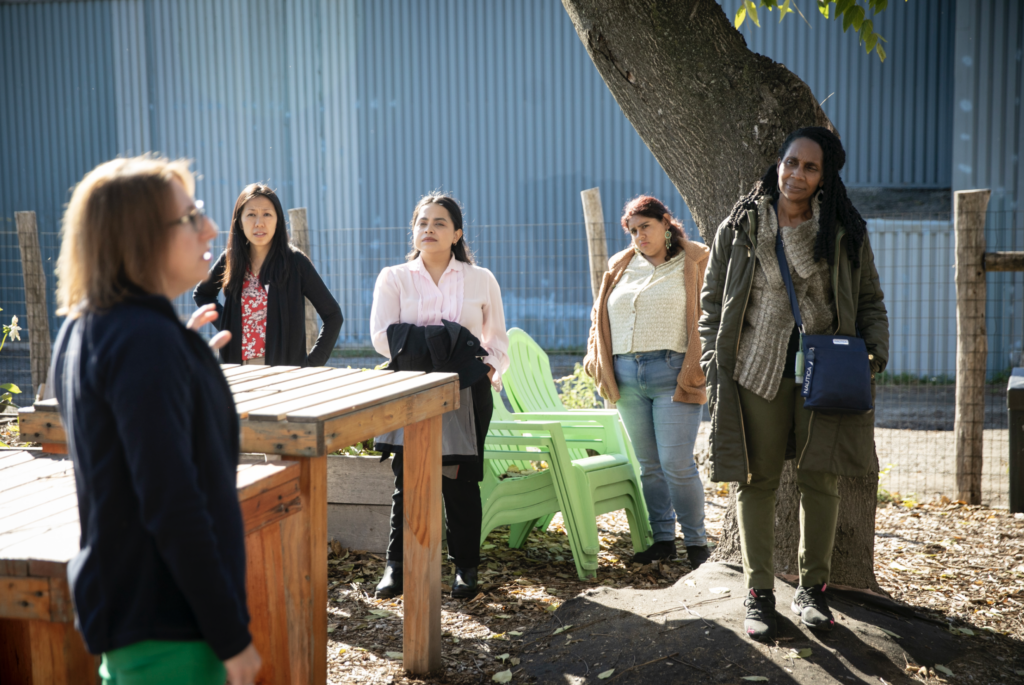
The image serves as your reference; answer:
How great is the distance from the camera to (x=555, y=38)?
11664 mm

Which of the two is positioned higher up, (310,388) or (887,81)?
(887,81)

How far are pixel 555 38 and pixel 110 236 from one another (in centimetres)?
1110

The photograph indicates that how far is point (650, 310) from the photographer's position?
432 cm

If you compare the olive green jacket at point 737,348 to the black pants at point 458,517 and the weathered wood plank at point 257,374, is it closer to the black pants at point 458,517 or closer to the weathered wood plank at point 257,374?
the black pants at point 458,517

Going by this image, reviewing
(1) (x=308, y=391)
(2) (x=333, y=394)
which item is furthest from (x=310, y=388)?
(2) (x=333, y=394)

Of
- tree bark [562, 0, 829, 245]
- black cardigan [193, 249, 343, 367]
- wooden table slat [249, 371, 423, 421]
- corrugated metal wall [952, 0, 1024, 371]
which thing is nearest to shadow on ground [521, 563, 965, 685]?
wooden table slat [249, 371, 423, 421]

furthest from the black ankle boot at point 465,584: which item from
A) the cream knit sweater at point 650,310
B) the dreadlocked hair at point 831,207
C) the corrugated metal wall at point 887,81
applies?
the corrugated metal wall at point 887,81

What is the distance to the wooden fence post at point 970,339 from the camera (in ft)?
17.3

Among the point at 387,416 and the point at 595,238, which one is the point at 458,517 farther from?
the point at 595,238

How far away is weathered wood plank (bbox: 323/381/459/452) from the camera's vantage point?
7.61 ft

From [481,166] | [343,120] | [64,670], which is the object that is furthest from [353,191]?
[64,670]

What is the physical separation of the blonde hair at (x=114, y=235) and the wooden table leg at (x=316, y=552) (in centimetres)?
106

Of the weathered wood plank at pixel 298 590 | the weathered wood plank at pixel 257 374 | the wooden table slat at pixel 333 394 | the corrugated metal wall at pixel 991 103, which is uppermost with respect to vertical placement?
the corrugated metal wall at pixel 991 103

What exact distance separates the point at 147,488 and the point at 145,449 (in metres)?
0.06
